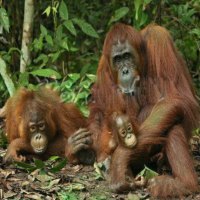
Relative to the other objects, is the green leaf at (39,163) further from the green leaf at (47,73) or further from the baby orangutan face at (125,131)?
the green leaf at (47,73)

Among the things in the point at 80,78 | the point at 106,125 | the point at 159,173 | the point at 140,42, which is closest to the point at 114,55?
the point at 140,42

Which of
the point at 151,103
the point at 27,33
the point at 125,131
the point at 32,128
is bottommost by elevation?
the point at 32,128

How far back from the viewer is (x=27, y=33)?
22.0 ft

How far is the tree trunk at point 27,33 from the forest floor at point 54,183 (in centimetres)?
147

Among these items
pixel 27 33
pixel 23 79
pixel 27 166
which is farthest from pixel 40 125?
pixel 27 33

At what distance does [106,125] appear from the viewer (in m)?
5.33

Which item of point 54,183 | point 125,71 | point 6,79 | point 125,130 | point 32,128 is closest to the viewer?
point 125,130

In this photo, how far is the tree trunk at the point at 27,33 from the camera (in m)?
6.61

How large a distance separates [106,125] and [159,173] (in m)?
0.56

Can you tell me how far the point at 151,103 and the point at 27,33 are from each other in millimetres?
2019

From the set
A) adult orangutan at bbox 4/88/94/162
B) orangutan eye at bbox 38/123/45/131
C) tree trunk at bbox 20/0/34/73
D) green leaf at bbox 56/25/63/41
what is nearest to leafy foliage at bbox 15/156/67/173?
adult orangutan at bbox 4/88/94/162

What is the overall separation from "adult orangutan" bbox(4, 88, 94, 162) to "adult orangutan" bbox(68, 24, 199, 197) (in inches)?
16.0

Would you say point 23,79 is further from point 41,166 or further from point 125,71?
point 125,71

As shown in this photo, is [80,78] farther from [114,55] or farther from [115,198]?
[115,198]
